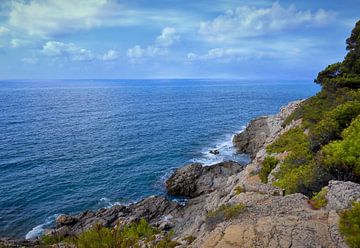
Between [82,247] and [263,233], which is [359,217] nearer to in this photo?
[263,233]

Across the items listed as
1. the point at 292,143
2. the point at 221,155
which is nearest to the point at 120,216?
the point at 292,143

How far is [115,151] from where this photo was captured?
7019 cm

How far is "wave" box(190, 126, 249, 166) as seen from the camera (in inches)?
2549

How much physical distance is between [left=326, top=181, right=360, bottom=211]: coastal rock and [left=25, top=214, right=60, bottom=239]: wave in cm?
3424

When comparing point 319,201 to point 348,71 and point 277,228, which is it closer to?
point 277,228

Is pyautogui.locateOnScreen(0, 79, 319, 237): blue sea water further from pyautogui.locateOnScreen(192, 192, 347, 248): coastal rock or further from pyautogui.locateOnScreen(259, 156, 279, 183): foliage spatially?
pyautogui.locateOnScreen(192, 192, 347, 248): coastal rock

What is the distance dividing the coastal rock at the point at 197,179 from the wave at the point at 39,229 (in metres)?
17.8

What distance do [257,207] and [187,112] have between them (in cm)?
10886

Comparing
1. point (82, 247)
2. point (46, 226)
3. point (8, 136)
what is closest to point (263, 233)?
point (82, 247)

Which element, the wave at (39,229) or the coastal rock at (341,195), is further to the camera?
the wave at (39,229)

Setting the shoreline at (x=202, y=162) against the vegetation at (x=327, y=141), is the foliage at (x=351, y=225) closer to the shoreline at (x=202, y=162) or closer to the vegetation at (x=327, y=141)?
the vegetation at (x=327, y=141)

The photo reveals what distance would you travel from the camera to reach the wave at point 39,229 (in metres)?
39.2

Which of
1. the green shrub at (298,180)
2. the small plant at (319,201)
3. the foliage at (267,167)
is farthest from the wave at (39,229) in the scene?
the small plant at (319,201)

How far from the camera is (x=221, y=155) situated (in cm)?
6819
